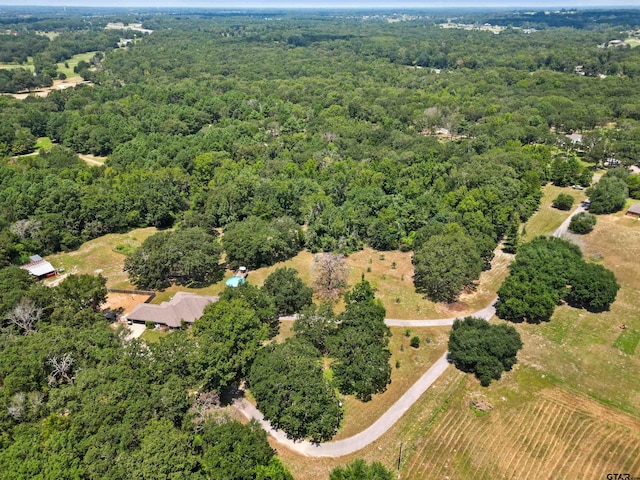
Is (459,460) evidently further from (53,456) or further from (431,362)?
(53,456)

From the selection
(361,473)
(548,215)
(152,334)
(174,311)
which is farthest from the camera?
(548,215)

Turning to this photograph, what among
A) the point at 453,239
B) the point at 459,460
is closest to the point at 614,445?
the point at 459,460

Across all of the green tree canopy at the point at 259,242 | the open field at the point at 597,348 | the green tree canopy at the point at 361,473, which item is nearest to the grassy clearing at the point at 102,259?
the green tree canopy at the point at 259,242

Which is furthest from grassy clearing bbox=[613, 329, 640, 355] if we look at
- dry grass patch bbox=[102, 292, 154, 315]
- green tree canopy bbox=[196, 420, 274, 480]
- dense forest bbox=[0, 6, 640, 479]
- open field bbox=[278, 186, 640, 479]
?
dry grass patch bbox=[102, 292, 154, 315]

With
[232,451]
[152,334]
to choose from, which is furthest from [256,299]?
[232,451]

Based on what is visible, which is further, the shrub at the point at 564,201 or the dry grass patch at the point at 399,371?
the shrub at the point at 564,201

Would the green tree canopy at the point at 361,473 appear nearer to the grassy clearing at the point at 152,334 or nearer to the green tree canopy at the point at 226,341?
the green tree canopy at the point at 226,341

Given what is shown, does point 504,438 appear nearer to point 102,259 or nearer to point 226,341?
point 226,341
